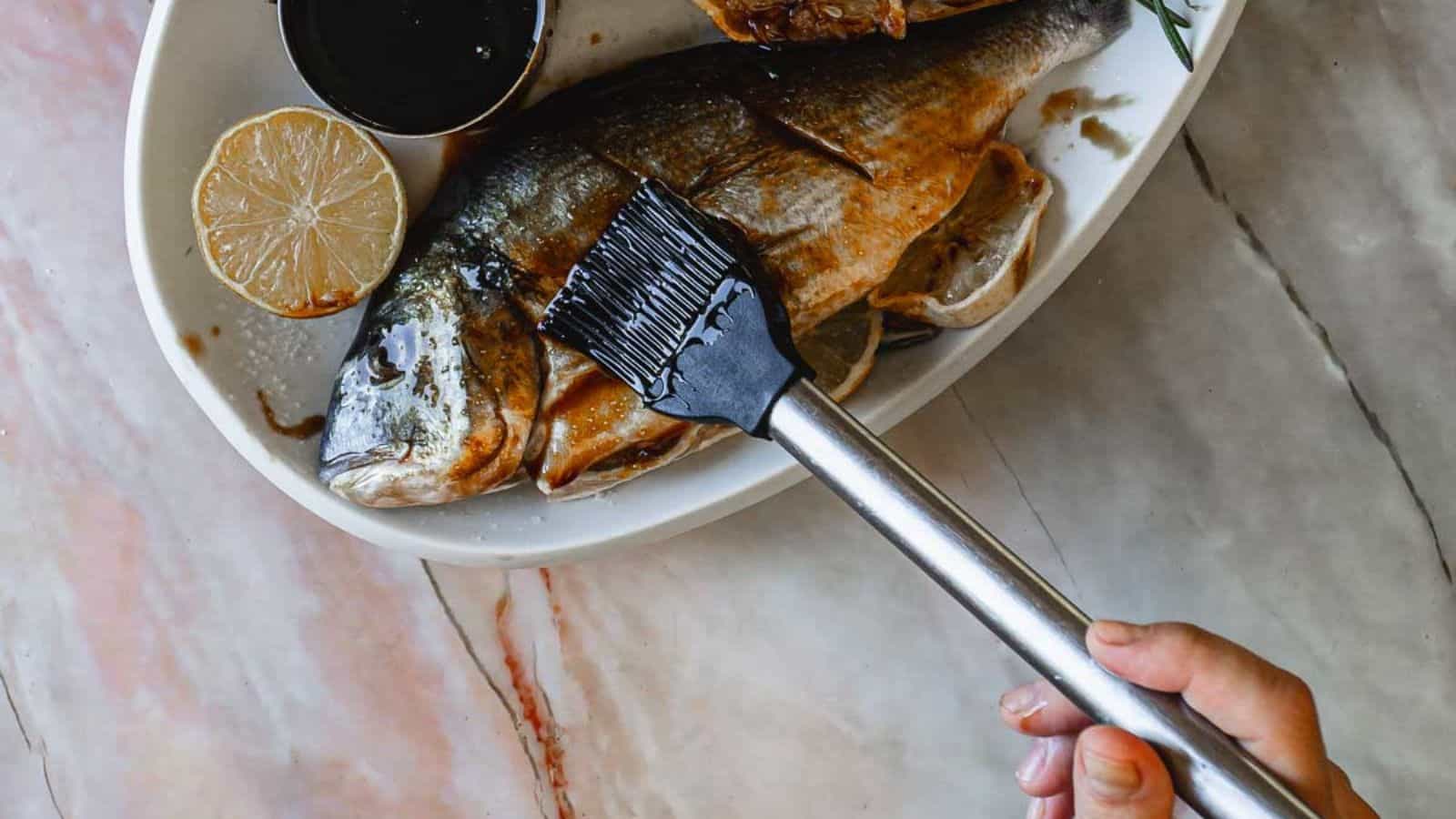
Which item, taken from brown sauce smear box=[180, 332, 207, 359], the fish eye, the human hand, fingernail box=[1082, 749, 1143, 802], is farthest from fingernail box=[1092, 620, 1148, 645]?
brown sauce smear box=[180, 332, 207, 359]

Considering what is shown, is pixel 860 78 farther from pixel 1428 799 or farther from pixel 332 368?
pixel 1428 799

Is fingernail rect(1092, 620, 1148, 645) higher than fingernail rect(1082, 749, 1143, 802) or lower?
higher

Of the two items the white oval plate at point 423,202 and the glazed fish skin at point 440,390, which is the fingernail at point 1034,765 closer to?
the white oval plate at point 423,202

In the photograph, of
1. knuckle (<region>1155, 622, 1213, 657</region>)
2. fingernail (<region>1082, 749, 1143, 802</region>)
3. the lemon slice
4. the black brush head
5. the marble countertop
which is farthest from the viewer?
the marble countertop

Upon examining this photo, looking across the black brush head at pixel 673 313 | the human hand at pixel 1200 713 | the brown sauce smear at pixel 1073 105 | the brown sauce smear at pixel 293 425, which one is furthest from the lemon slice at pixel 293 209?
the human hand at pixel 1200 713

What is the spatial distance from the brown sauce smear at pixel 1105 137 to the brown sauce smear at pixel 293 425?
1068mm

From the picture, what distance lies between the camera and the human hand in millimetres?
1067

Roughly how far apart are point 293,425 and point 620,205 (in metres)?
0.52

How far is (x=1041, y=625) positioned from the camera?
1.11m

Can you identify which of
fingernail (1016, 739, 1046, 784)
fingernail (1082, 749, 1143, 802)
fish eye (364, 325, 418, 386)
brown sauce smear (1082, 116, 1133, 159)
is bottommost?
fingernail (1016, 739, 1046, 784)

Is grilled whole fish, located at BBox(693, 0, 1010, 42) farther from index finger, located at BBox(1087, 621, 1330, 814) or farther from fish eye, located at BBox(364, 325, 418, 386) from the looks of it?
index finger, located at BBox(1087, 621, 1330, 814)

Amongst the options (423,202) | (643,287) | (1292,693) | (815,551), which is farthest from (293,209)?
(1292,693)

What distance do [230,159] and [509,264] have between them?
1.18 feet

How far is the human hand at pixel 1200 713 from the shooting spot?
3.50 ft
